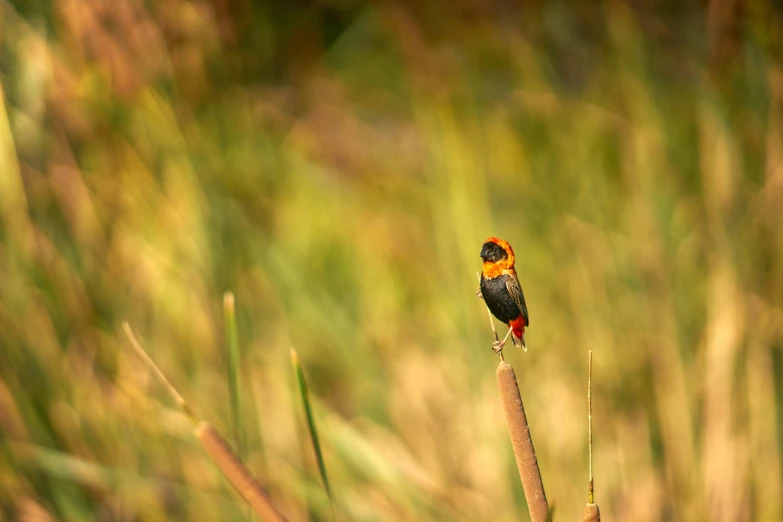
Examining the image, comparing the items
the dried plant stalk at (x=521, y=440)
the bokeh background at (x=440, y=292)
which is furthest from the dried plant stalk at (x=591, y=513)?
the bokeh background at (x=440, y=292)

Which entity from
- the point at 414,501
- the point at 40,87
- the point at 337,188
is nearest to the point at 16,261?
the point at 40,87

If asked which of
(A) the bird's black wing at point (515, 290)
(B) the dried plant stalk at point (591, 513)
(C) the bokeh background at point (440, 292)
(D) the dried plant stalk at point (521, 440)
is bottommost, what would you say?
(B) the dried plant stalk at point (591, 513)

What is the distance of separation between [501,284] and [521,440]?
3 cm

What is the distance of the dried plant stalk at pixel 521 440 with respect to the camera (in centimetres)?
13

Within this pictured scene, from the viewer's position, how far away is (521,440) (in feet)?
0.44

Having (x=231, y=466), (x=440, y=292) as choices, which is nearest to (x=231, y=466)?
(x=231, y=466)

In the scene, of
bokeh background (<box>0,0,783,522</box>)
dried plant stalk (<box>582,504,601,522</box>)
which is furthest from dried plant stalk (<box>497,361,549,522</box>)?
bokeh background (<box>0,0,783,522</box>)

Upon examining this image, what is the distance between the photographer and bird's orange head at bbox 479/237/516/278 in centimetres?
15

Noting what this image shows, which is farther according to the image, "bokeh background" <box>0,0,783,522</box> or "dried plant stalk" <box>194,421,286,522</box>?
"bokeh background" <box>0,0,783,522</box>

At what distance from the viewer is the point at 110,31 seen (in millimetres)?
466

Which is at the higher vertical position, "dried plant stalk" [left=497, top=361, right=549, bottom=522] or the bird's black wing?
the bird's black wing

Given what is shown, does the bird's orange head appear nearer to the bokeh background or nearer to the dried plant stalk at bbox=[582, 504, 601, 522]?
the dried plant stalk at bbox=[582, 504, 601, 522]

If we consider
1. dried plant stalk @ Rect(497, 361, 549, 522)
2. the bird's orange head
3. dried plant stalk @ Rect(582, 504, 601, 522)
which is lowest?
dried plant stalk @ Rect(582, 504, 601, 522)

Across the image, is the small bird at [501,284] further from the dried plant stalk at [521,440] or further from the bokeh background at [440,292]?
the bokeh background at [440,292]
